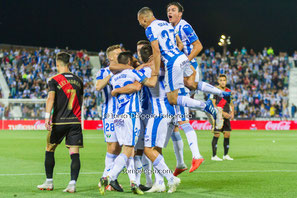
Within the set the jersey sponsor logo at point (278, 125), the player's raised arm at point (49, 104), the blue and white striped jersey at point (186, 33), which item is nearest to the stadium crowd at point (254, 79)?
the jersey sponsor logo at point (278, 125)

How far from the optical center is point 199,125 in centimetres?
3541

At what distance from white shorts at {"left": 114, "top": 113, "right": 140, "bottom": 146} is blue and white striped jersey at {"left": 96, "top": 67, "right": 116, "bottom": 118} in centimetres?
57

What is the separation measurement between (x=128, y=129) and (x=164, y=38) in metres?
1.60

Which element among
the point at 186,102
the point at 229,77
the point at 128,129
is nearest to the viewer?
the point at 128,129

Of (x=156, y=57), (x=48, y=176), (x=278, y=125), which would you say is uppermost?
(x=156, y=57)

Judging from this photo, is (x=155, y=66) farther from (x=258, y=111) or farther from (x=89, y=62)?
(x=89, y=62)

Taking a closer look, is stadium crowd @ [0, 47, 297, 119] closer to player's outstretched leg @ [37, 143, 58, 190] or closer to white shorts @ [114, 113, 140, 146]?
player's outstretched leg @ [37, 143, 58, 190]

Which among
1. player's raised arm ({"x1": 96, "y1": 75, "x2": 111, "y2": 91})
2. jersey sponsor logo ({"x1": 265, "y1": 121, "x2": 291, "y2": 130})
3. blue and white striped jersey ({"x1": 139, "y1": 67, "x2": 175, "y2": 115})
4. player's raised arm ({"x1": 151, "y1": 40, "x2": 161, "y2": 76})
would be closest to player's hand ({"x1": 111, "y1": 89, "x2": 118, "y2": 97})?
player's raised arm ({"x1": 96, "y1": 75, "x2": 111, "y2": 91})

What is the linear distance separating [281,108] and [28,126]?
19998 mm

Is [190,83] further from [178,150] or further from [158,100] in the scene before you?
[178,150]

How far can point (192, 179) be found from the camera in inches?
370

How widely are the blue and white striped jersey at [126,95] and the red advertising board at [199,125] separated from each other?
2749 centimetres

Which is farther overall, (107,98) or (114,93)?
(107,98)

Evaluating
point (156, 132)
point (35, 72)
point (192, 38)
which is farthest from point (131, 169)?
point (35, 72)
